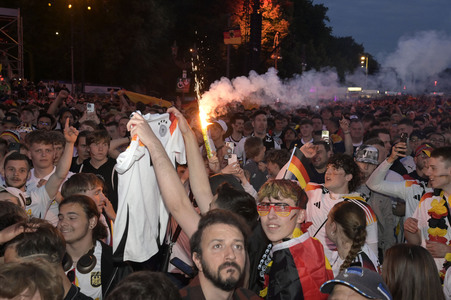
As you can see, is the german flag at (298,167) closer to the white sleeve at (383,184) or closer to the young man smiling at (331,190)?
the young man smiling at (331,190)

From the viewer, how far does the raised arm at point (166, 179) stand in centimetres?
373

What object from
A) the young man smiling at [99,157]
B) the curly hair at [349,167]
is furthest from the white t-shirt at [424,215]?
the young man smiling at [99,157]

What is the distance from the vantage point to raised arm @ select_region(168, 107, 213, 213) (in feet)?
14.3

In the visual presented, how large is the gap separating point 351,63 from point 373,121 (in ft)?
259

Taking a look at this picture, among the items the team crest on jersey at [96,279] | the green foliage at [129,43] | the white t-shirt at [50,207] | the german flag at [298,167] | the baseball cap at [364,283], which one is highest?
the green foliage at [129,43]

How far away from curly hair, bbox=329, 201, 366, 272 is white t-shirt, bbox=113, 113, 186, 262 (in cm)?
151

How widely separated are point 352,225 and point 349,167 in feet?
5.17

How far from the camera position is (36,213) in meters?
5.89

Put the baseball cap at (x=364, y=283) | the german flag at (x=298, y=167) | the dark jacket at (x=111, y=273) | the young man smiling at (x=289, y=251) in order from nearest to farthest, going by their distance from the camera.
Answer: the baseball cap at (x=364, y=283)
the young man smiling at (x=289, y=251)
the dark jacket at (x=111, y=273)
the german flag at (x=298, y=167)

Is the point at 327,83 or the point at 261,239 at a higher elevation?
the point at 327,83

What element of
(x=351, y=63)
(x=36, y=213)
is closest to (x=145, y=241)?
(x=36, y=213)

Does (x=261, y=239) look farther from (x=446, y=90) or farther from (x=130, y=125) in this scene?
(x=446, y=90)

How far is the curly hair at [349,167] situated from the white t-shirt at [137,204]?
257 centimetres

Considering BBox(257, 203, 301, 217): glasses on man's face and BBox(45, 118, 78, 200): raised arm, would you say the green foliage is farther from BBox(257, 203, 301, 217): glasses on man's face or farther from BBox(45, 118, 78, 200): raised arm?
BBox(257, 203, 301, 217): glasses on man's face
